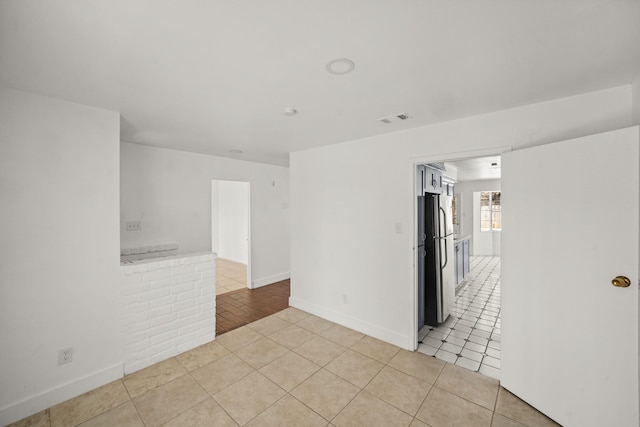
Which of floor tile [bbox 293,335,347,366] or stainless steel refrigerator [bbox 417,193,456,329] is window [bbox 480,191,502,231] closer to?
stainless steel refrigerator [bbox 417,193,456,329]

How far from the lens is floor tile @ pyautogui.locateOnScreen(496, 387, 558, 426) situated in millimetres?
1922

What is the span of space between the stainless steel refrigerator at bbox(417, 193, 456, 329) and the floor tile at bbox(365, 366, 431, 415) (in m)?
0.99

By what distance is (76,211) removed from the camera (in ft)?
7.32

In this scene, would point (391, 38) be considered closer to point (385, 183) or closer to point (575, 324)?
point (385, 183)

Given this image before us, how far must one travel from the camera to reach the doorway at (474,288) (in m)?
2.83

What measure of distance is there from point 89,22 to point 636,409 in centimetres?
365

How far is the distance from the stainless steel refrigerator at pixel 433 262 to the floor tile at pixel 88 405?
3.17m

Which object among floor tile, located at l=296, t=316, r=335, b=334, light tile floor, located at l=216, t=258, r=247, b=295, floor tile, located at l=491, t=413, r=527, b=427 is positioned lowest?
floor tile, located at l=491, t=413, r=527, b=427

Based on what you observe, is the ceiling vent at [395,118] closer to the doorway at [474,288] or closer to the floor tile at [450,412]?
the doorway at [474,288]

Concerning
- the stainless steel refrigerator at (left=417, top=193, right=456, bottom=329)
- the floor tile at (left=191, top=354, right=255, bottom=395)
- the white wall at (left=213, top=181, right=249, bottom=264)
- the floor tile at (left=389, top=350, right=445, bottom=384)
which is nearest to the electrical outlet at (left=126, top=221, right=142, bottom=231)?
the floor tile at (left=191, top=354, right=255, bottom=395)

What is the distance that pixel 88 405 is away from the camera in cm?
211

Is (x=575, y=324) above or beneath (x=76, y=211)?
beneath

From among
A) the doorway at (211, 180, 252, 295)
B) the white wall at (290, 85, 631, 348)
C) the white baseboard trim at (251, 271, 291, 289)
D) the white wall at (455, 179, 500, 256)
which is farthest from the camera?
the white wall at (455, 179, 500, 256)

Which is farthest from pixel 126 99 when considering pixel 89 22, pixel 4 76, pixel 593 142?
pixel 593 142
